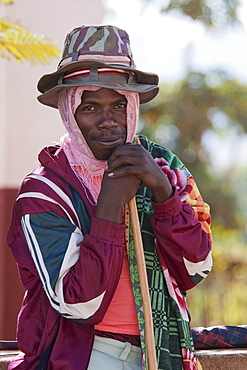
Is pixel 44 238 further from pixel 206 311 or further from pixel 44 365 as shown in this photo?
pixel 206 311

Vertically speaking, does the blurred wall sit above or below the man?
above

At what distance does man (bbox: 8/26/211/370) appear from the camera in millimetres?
2816

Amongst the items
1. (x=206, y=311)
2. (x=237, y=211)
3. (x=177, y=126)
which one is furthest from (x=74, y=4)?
(x=237, y=211)

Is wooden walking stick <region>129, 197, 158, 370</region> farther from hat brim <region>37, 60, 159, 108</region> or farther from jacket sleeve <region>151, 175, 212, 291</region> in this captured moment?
hat brim <region>37, 60, 159, 108</region>

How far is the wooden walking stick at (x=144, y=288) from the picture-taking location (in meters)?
2.87

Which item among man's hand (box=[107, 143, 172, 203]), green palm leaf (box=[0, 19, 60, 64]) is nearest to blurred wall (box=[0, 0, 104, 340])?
green palm leaf (box=[0, 19, 60, 64])

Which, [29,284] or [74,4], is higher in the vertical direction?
[74,4]

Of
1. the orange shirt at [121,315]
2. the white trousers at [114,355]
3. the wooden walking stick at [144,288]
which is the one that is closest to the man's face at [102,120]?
the wooden walking stick at [144,288]

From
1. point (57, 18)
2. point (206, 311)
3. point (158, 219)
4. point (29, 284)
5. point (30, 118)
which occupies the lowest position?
point (206, 311)

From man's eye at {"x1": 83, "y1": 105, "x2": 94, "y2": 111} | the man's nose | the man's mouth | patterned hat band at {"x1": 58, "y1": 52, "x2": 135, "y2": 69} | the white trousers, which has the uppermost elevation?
patterned hat band at {"x1": 58, "y1": 52, "x2": 135, "y2": 69}

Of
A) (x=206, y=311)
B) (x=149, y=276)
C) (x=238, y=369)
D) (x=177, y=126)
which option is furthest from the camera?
(x=177, y=126)

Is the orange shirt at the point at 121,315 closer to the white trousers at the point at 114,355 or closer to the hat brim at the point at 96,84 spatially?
the white trousers at the point at 114,355

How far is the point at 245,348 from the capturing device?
404 centimetres

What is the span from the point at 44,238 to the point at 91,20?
5187 mm
